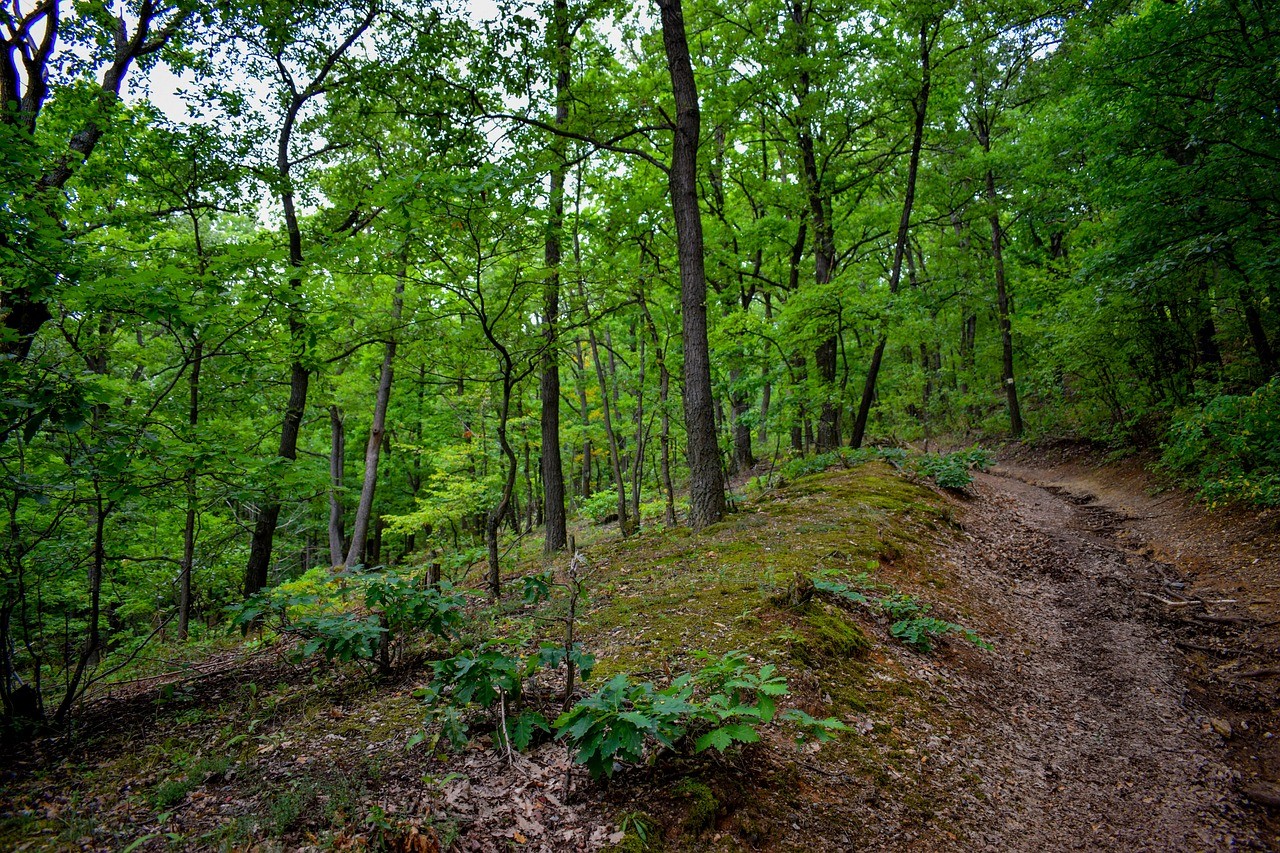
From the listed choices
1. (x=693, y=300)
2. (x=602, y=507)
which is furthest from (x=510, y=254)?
(x=602, y=507)

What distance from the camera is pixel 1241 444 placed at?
725 centimetres

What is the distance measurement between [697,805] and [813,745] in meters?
0.98

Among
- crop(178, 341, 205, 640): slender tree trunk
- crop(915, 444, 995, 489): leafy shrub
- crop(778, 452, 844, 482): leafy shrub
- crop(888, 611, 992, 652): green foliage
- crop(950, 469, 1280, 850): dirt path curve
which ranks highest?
crop(178, 341, 205, 640): slender tree trunk

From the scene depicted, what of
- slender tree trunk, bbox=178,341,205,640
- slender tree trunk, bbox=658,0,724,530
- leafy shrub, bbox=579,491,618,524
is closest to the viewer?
slender tree trunk, bbox=178,341,205,640

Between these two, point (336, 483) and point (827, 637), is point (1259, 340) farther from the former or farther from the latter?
point (336, 483)

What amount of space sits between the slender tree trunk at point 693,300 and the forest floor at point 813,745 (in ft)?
3.28

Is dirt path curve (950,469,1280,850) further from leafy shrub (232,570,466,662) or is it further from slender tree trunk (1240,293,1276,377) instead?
slender tree trunk (1240,293,1276,377)

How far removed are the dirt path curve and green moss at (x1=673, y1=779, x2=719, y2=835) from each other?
4.88ft

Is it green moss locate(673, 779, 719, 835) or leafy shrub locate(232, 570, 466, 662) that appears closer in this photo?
green moss locate(673, 779, 719, 835)

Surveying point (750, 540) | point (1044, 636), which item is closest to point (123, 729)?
point (750, 540)

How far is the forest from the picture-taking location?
3846 mm

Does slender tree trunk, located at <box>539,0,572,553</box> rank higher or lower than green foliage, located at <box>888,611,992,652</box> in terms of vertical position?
higher

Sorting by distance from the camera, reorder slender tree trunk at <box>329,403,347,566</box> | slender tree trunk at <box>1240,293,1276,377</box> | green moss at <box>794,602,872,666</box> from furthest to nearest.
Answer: slender tree trunk at <box>329,403,347,566</box> → slender tree trunk at <box>1240,293,1276,377</box> → green moss at <box>794,602,872,666</box>

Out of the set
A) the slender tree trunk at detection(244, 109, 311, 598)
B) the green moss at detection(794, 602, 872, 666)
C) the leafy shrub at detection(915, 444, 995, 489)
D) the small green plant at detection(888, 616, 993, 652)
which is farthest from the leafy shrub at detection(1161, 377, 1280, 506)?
the slender tree trunk at detection(244, 109, 311, 598)
